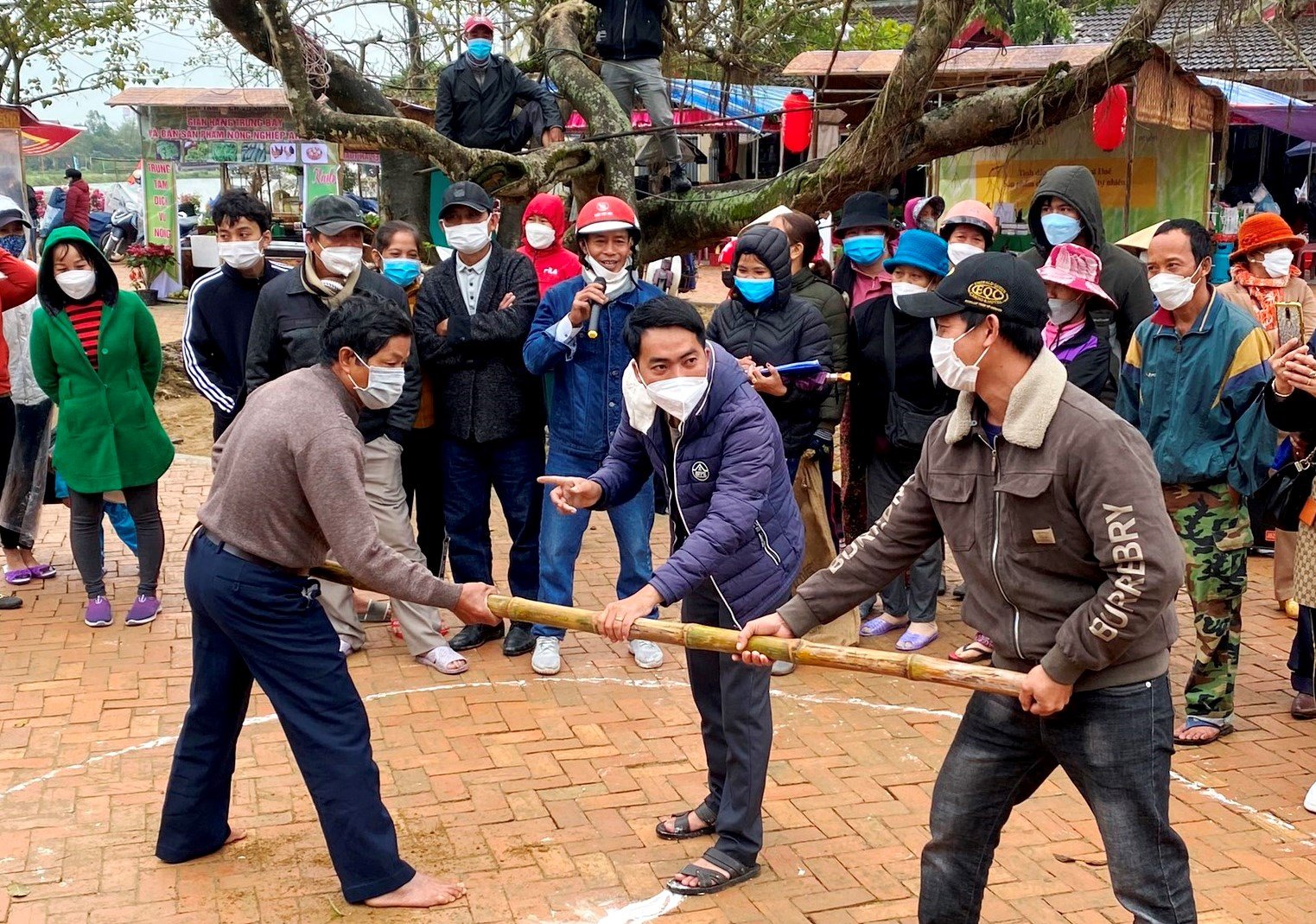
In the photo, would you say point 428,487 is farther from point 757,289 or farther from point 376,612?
point 757,289

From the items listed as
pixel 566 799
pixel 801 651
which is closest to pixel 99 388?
pixel 566 799

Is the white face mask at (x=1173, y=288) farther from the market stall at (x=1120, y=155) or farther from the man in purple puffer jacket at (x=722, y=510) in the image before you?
the market stall at (x=1120, y=155)

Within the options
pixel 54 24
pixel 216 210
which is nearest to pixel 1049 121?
pixel 216 210

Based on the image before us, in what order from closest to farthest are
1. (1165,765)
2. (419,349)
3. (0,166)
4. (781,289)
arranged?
Result: 1. (1165,765)
2. (781,289)
3. (419,349)
4. (0,166)

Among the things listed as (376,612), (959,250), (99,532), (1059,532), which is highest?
(959,250)

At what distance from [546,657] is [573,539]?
59 cm

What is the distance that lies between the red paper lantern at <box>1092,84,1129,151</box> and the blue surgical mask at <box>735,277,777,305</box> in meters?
4.40

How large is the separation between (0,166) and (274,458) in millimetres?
11670

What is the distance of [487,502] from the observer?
694 centimetres

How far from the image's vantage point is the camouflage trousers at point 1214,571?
5512 mm

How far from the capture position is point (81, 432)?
7078 mm

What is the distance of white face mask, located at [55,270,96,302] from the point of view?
22.7ft

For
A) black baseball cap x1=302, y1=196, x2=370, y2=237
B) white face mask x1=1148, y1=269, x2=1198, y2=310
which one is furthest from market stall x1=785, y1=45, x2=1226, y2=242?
black baseball cap x1=302, y1=196, x2=370, y2=237

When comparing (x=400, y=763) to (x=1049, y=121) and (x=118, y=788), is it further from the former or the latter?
(x=1049, y=121)
